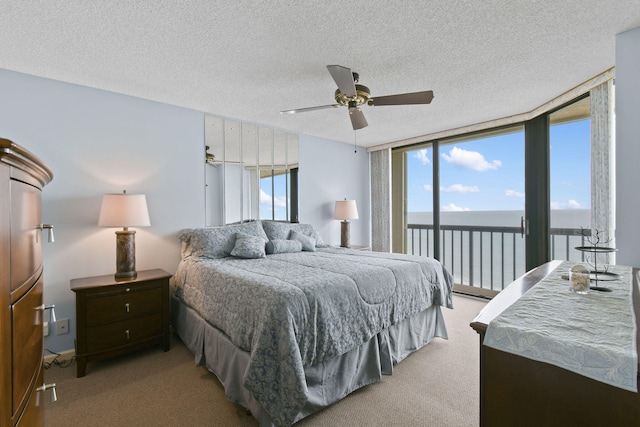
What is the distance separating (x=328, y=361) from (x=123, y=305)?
1879mm

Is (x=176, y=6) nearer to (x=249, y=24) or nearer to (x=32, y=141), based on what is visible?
(x=249, y=24)

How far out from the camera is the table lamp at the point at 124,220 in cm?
261

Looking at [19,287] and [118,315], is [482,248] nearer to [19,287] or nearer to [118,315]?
[118,315]

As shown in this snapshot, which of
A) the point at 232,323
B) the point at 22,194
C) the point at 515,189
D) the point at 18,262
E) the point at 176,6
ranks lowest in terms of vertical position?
the point at 232,323

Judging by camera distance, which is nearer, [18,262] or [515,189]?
[18,262]

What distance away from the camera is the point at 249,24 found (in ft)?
6.06

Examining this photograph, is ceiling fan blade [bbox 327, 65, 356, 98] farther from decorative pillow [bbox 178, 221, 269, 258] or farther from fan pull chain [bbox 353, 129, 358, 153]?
fan pull chain [bbox 353, 129, 358, 153]

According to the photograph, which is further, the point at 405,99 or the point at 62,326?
the point at 62,326

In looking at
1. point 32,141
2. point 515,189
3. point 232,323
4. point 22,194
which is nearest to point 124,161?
point 32,141

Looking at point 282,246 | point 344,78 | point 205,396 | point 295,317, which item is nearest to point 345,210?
point 282,246

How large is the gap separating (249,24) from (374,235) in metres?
4.26

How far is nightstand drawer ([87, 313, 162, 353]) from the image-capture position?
2.37 metres

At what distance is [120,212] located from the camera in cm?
262

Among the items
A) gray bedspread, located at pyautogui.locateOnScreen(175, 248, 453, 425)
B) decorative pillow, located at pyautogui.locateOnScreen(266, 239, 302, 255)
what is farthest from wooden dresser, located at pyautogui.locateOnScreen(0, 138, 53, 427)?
decorative pillow, located at pyautogui.locateOnScreen(266, 239, 302, 255)
